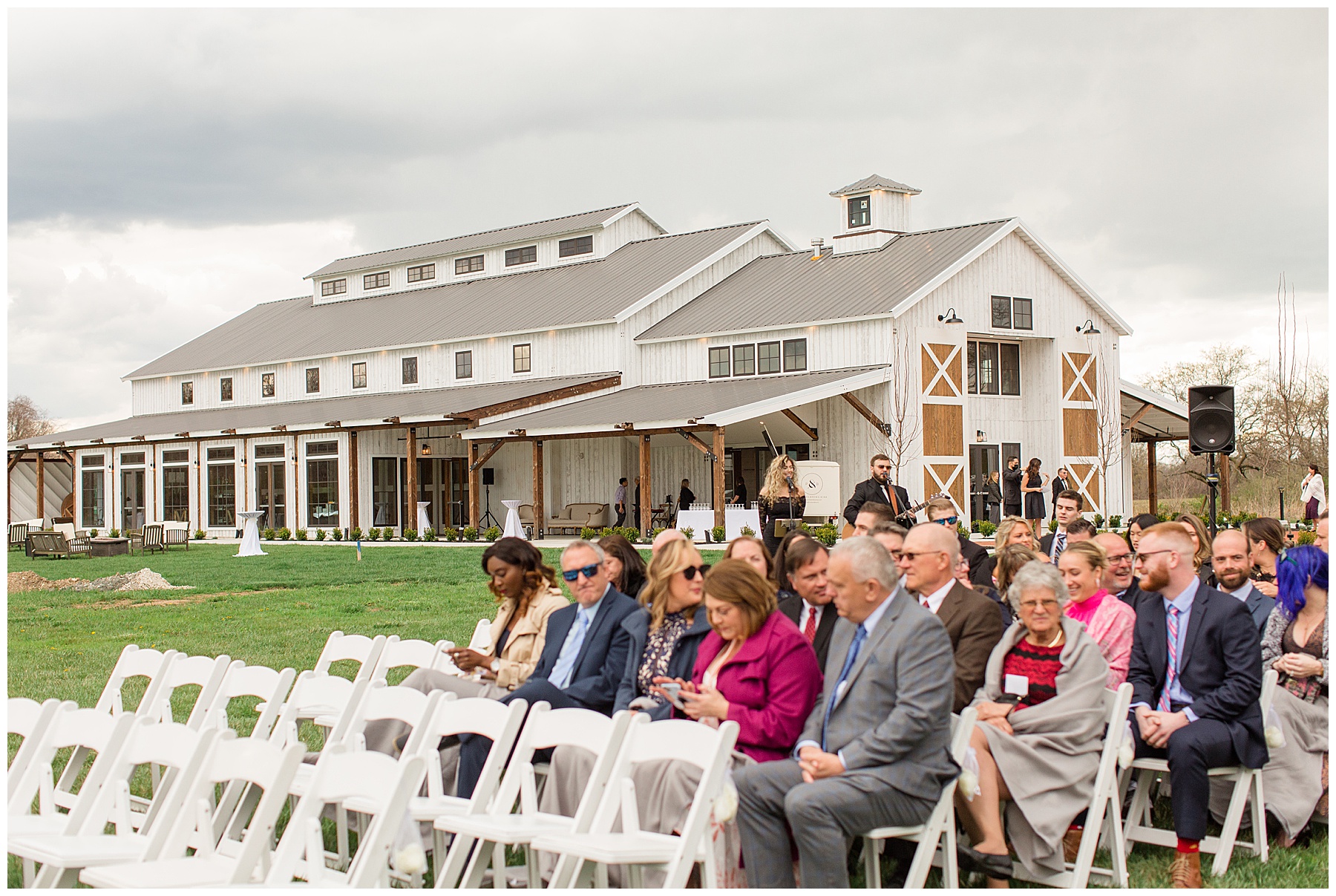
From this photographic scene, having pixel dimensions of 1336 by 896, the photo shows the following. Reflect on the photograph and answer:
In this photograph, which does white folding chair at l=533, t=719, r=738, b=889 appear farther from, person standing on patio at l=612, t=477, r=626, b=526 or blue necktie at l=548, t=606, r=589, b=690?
person standing on patio at l=612, t=477, r=626, b=526

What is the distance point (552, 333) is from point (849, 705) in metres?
30.8

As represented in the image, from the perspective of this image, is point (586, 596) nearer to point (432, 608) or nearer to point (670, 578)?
point (670, 578)

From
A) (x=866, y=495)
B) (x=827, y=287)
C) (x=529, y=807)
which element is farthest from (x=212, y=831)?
(x=827, y=287)

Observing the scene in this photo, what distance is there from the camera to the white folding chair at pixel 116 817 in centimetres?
498

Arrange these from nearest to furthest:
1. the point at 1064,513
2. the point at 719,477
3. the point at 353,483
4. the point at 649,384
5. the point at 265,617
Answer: the point at 1064,513, the point at 265,617, the point at 719,477, the point at 649,384, the point at 353,483

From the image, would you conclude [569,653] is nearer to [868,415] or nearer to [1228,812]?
[1228,812]

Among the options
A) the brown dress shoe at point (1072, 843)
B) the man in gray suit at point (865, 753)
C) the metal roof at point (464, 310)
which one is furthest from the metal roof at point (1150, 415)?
the man in gray suit at point (865, 753)

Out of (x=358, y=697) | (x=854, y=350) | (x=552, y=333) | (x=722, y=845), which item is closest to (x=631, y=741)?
(x=722, y=845)

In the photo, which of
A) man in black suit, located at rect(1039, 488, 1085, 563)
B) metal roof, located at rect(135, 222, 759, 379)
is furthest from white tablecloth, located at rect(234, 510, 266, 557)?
man in black suit, located at rect(1039, 488, 1085, 563)

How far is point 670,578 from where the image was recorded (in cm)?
631

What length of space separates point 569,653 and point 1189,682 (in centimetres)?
296

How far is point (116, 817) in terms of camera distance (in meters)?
5.41

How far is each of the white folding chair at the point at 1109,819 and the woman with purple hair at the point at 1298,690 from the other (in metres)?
0.92

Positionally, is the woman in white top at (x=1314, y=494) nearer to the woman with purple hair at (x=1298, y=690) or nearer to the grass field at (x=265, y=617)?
the grass field at (x=265, y=617)
